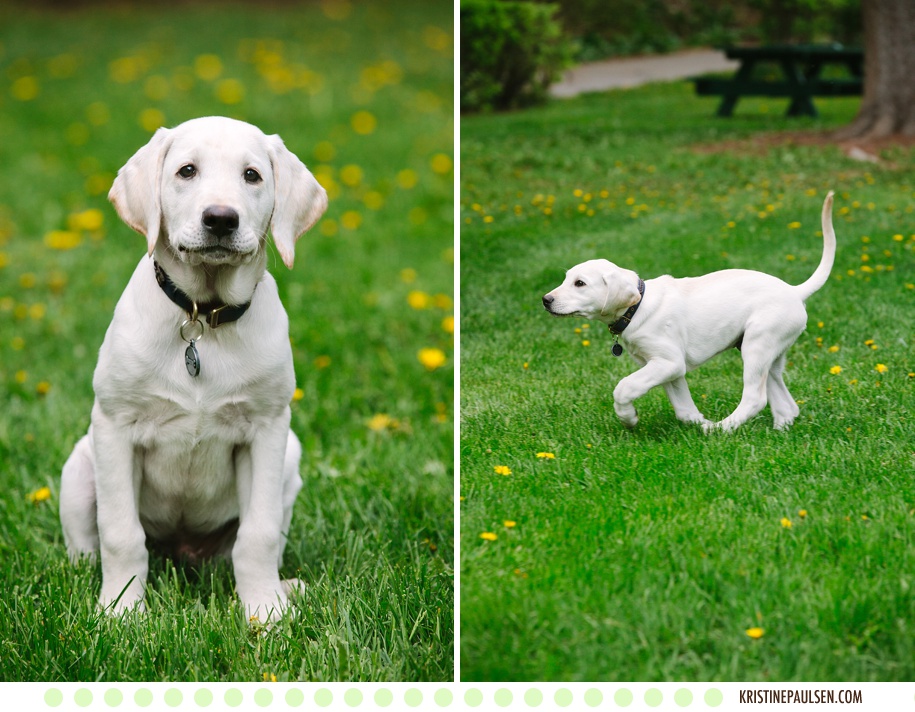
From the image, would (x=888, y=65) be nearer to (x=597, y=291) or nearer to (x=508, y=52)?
(x=508, y=52)

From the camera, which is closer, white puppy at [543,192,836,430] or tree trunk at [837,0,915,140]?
white puppy at [543,192,836,430]

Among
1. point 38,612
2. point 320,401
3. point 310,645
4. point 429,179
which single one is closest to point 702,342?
point 310,645

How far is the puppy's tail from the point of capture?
2781 millimetres

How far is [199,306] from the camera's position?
303 centimetres

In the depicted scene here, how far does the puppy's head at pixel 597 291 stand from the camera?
8.94 feet
